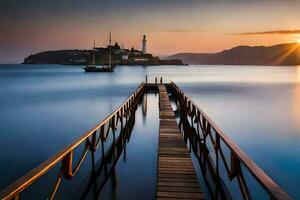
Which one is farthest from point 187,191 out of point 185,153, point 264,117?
point 264,117

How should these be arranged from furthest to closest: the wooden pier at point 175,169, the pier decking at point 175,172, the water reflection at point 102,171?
the water reflection at point 102,171 → the pier decking at point 175,172 → the wooden pier at point 175,169

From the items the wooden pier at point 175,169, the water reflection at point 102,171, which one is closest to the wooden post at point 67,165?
the wooden pier at point 175,169

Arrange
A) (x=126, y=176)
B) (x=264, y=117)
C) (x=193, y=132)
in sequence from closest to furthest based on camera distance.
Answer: (x=126, y=176) < (x=193, y=132) < (x=264, y=117)

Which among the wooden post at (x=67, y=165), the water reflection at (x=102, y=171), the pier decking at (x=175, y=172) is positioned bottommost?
the water reflection at (x=102, y=171)

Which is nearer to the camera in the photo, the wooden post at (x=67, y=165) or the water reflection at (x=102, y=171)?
the wooden post at (x=67, y=165)

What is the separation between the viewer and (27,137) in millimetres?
18828

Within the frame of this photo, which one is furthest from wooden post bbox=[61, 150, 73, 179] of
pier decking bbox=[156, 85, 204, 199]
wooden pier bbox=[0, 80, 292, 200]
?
pier decking bbox=[156, 85, 204, 199]

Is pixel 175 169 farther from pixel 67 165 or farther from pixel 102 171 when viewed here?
pixel 102 171

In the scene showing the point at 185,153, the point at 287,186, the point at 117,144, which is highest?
the point at 185,153

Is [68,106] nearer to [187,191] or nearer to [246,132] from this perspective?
[246,132]

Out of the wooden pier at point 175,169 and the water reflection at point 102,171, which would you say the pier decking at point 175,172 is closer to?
the wooden pier at point 175,169

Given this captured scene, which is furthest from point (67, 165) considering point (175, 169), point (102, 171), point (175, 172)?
point (102, 171)

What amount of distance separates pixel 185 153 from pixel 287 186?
5.63 meters

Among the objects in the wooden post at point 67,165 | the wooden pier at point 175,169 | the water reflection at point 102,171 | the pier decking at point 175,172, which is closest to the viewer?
the wooden pier at point 175,169
